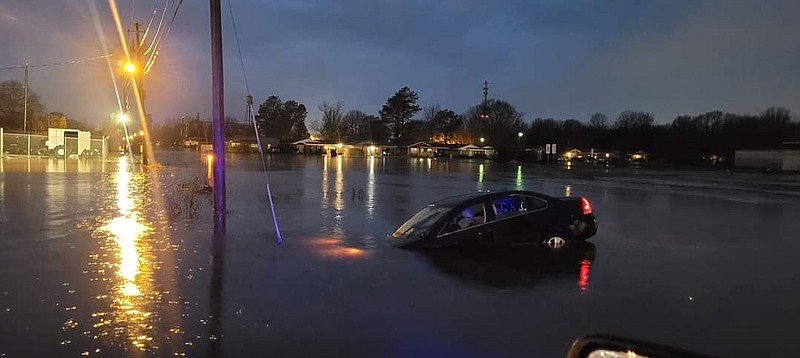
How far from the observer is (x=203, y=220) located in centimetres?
1402

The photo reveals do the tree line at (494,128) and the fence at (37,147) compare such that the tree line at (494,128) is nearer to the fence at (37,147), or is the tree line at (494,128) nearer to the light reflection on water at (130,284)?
the fence at (37,147)

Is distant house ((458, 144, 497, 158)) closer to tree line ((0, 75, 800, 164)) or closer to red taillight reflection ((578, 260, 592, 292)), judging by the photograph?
tree line ((0, 75, 800, 164))

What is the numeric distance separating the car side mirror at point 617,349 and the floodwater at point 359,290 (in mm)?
3289

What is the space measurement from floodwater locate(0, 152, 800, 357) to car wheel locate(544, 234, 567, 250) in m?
0.42

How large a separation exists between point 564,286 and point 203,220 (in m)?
8.99

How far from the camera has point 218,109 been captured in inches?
600

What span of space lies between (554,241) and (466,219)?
177 centimetres

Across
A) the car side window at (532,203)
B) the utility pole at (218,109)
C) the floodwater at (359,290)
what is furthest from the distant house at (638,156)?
the car side window at (532,203)

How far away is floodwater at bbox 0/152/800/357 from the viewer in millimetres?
5594

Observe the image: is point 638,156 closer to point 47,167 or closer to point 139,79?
point 139,79

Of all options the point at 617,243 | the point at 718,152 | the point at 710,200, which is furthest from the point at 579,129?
the point at 617,243

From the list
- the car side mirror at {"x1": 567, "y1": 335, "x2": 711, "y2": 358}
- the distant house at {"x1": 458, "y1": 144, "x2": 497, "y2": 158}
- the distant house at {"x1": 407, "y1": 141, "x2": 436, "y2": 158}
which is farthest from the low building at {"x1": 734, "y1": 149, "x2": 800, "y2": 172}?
the car side mirror at {"x1": 567, "y1": 335, "x2": 711, "y2": 358}

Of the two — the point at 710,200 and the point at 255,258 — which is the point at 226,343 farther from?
the point at 710,200

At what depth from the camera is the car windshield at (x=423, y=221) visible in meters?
10.8
